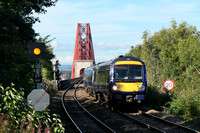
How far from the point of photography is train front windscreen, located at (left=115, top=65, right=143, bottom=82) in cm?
1427

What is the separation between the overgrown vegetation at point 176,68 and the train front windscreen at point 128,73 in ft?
7.30

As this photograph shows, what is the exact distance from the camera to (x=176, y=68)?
2742 centimetres

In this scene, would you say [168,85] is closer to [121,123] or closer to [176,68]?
[121,123]

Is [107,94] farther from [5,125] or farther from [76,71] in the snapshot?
[76,71]

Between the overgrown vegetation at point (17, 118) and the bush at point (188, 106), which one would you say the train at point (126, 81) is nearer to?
the bush at point (188, 106)

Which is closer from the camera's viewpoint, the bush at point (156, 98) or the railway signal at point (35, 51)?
the railway signal at point (35, 51)

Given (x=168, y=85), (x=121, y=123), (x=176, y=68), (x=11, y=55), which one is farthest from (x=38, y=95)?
(x=176, y=68)

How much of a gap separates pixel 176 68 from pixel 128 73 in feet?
47.9

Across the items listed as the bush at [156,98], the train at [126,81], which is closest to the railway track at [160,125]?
the train at [126,81]

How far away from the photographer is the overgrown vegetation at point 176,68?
13305mm

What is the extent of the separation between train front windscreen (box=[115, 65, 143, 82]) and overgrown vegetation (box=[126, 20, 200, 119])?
223cm

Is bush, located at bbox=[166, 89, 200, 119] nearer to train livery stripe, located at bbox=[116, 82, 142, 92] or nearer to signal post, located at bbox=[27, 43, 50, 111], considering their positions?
train livery stripe, located at bbox=[116, 82, 142, 92]

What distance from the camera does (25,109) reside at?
19.0 feet

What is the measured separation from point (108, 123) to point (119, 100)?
279 centimetres
